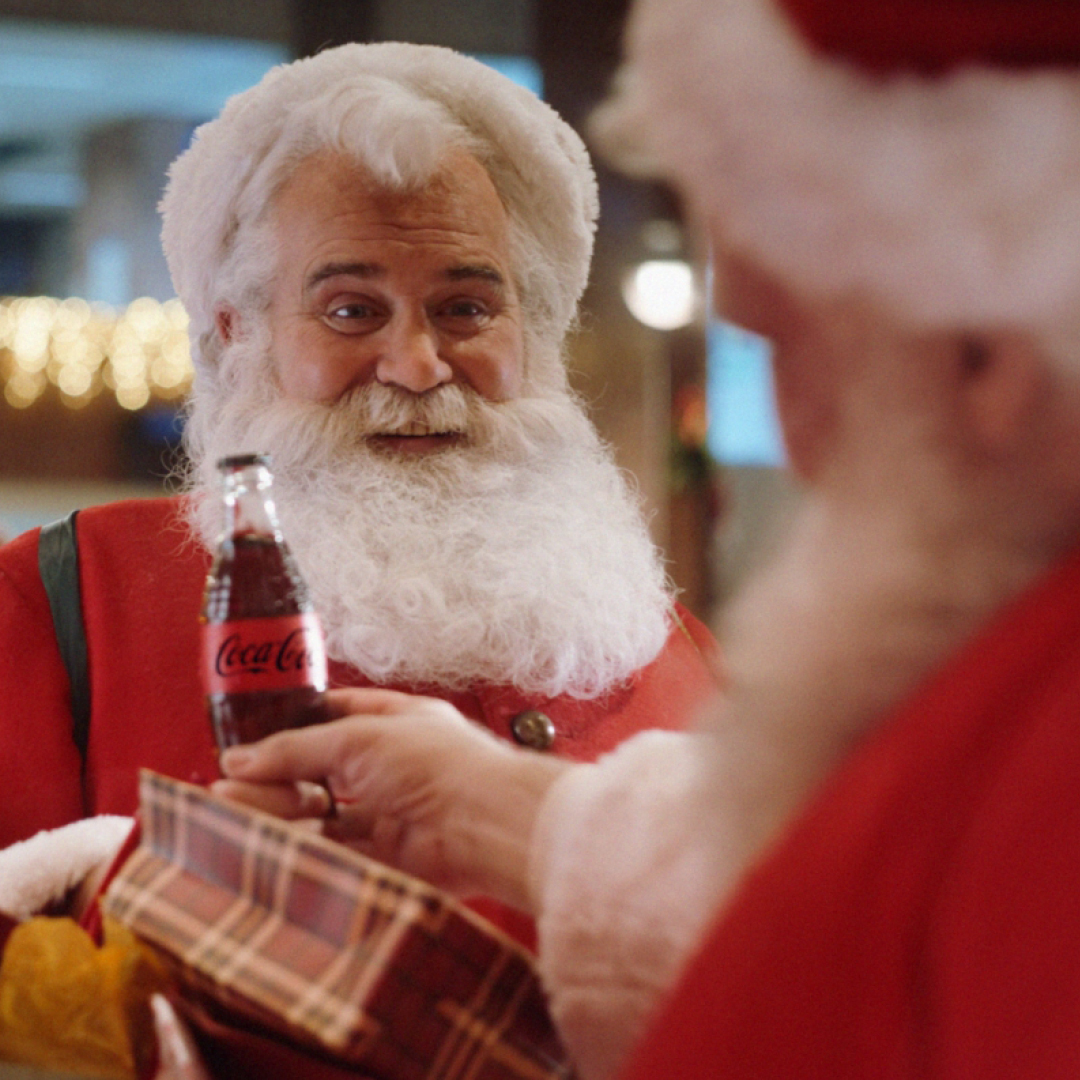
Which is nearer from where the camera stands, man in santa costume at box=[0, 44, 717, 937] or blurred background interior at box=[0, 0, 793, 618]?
man in santa costume at box=[0, 44, 717, 937]

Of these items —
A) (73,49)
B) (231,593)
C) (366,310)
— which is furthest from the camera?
(73,49)

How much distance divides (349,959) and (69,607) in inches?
31.6

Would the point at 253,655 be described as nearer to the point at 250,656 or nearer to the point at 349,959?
the point at 250,656

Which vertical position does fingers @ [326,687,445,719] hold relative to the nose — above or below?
below

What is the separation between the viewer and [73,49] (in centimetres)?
592

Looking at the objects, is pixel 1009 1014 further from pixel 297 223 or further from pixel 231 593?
pixel 297 223

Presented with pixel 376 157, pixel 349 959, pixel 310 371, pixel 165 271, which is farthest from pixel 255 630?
pixel 165 271

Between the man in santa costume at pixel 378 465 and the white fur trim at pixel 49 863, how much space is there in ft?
0.43

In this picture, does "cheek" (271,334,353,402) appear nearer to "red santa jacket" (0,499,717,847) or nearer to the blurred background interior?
"red santa jacket" (0,499,717,847)

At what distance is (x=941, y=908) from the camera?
1.84ft

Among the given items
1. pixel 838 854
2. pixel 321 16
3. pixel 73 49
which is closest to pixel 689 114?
pixel 838 854

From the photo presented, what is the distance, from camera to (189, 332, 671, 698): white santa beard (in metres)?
1.48

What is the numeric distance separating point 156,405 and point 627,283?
101 inches

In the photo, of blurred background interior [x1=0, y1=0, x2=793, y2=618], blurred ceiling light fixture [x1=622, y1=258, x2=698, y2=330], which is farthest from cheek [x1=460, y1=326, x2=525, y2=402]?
blurred ceiling light fixture [x1=622, y1=258, x2=698, y2=330]
